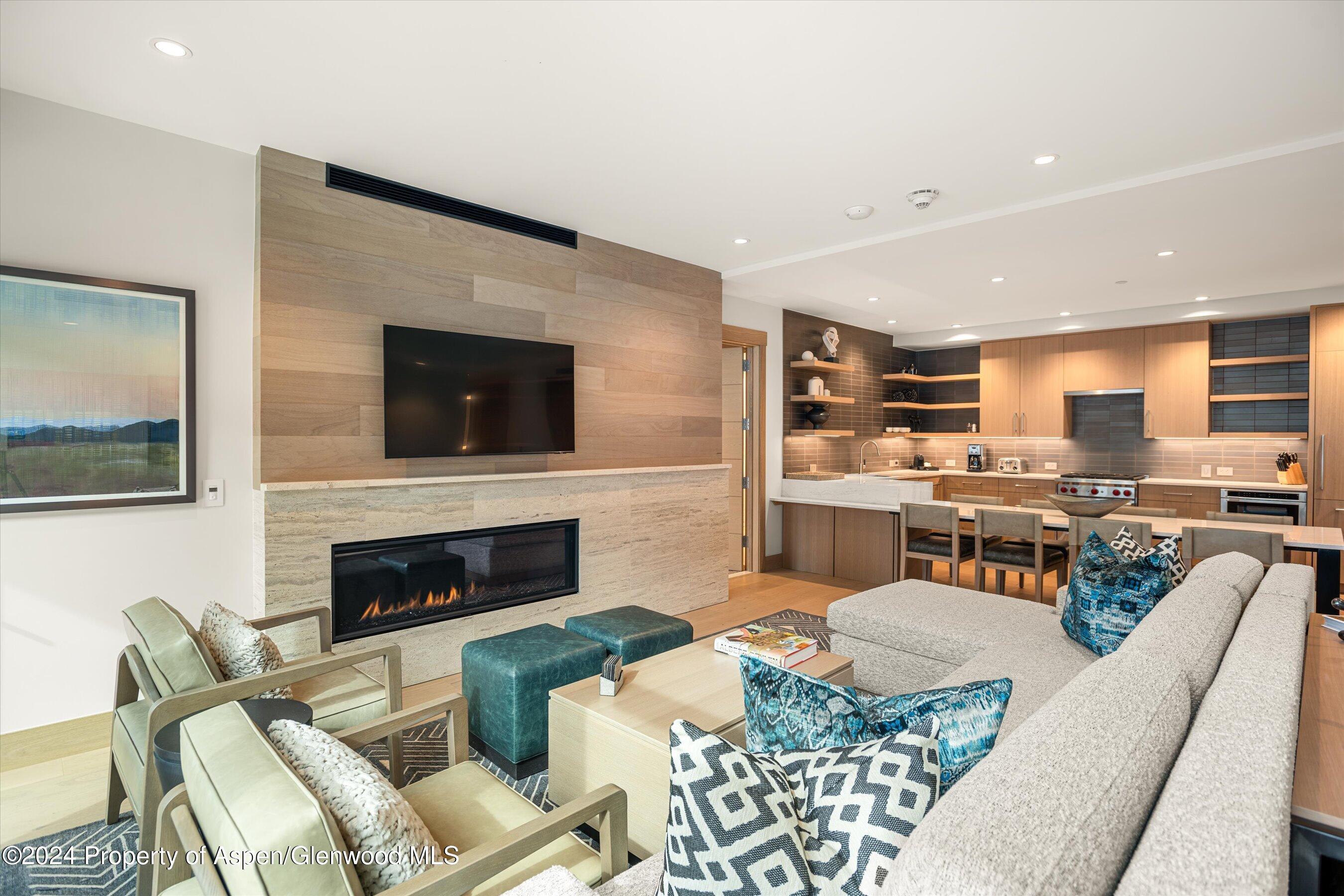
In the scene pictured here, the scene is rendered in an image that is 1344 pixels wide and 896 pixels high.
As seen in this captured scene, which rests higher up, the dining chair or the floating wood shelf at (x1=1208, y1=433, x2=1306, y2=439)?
the floating wood shelf at (x1=1208, y1=433, x2=1306, y2=439)

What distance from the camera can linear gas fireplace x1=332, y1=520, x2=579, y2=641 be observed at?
10.7 ft

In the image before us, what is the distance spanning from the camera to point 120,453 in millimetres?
2791

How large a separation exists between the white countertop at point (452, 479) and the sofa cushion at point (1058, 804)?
9.84 feet

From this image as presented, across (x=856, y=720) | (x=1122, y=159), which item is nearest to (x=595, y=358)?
(x=1122, y=159)

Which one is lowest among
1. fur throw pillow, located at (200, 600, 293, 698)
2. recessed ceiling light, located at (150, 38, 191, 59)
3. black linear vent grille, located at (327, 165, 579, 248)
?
fur throw pillow, located at (200, 600, 293, 698)

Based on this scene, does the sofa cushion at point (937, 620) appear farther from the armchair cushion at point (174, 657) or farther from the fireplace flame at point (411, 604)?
the armchair cushion at point (174, 657)

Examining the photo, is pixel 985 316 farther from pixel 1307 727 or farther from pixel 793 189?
pixel 1307 727

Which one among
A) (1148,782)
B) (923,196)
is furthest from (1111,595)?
(923,196)

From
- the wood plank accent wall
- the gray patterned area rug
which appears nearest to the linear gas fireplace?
the wood plank accent wall

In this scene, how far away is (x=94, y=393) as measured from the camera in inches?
108

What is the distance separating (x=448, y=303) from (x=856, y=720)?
10.5 ft

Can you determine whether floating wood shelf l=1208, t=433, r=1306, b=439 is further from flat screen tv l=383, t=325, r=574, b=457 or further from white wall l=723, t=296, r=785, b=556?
flat screen tv l=383, t=325, r=574, b=457

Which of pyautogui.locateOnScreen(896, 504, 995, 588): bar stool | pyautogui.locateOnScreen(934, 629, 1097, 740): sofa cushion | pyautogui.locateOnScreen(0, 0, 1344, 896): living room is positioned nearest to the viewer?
pyautogui.locateOnScreen(0, 0, 1344, 896): living room

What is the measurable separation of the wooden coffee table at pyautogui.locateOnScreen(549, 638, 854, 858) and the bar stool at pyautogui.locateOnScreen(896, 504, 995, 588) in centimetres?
271
